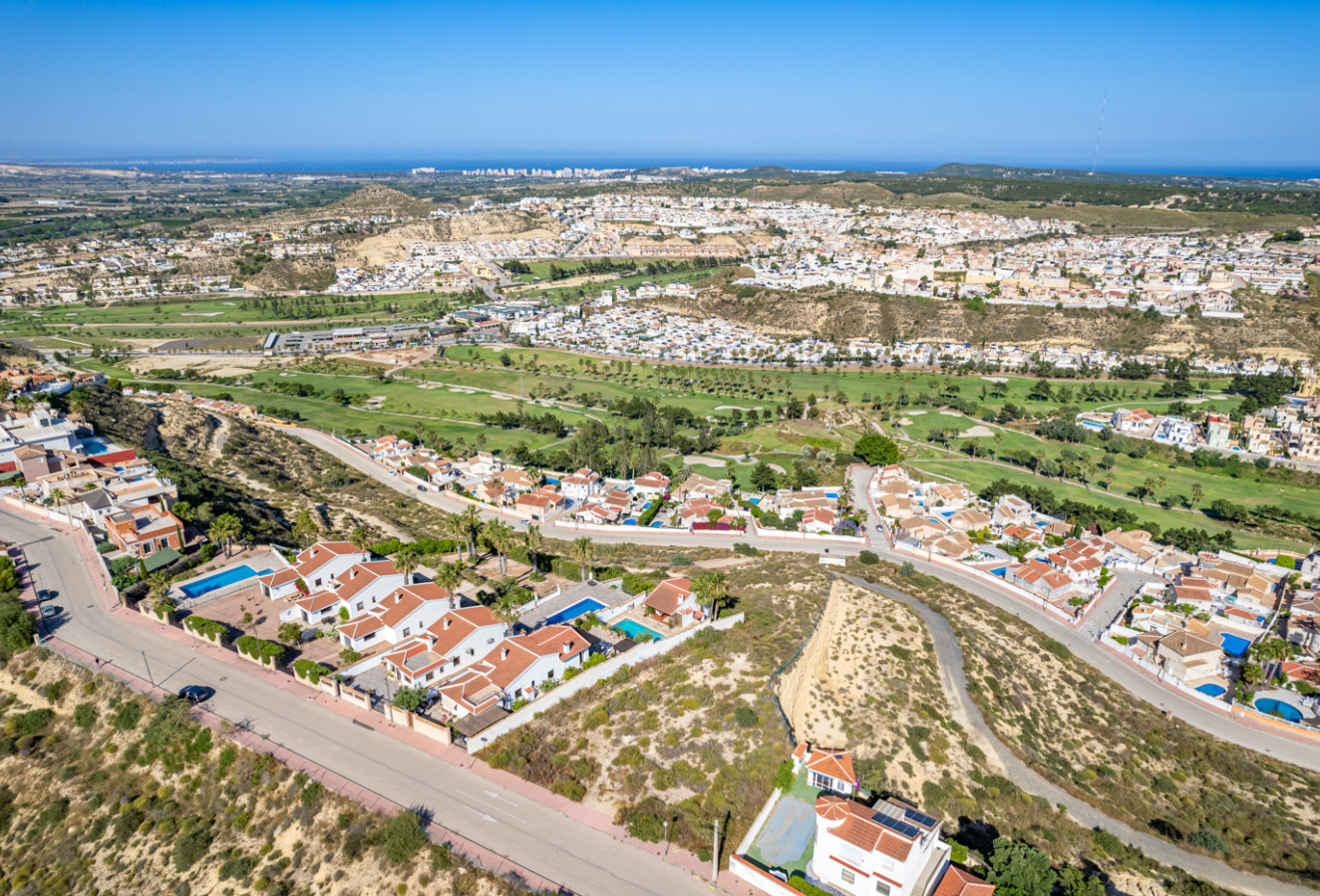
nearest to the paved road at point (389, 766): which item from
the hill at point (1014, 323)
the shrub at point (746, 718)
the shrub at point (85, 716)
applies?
the shrub at point (85, 716)

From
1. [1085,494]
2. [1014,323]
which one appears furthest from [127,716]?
[1014,323]

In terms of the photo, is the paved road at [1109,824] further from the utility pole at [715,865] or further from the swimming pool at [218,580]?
the swimming pool at [218,580]

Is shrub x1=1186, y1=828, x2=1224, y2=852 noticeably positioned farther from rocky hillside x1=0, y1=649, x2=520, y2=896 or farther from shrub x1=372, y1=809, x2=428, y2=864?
shrub x1=372, y1=809, x2=428, y2=864

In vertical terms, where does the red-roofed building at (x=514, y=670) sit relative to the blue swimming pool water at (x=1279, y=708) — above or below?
above

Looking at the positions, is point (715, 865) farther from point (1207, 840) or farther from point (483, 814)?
point (1207, 840)

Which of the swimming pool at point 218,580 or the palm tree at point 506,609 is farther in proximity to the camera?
the swimming pool at point 218,580

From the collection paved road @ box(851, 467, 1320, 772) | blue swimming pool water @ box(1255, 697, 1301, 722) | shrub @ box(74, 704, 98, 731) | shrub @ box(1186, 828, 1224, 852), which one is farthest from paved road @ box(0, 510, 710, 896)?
blue swimming pool water @ box(1255, 697, 1301, 722)
